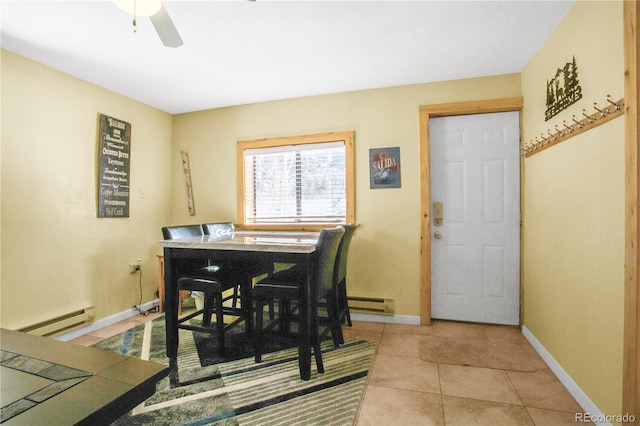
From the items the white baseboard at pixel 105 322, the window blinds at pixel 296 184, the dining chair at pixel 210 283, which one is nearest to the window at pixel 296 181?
the window blinds at pixel 296 184

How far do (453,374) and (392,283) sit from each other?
1.09 m

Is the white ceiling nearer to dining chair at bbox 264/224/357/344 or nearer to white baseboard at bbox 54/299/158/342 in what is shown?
dining chair at bbox 264/224/357/344

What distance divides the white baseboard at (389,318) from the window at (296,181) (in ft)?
3.32

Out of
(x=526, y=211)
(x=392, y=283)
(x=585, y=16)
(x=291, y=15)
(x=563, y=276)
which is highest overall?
(x=291, y=15)

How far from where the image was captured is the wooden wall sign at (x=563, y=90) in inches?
72.9

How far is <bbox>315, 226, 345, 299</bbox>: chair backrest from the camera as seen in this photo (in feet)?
6.63

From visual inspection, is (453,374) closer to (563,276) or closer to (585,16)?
(563,276)

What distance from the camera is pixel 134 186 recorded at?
Result: 3.40m

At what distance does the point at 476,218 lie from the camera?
296cm

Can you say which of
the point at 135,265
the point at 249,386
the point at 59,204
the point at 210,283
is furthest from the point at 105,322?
the point at 249,386

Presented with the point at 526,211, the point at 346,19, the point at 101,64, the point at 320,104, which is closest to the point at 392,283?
the point at 526,211

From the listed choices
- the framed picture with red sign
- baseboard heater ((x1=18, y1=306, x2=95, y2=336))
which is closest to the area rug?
baseboard heater ((x1=18, y1=306, x2=95, y2=336))

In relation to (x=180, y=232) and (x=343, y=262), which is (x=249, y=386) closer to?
(x=343, y=262)

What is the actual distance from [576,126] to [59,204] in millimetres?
4010
